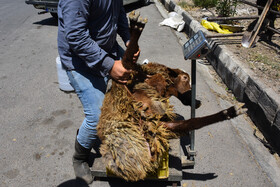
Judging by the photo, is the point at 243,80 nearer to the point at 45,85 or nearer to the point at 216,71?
the point at 216,71

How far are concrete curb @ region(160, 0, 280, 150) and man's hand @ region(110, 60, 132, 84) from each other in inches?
78.7

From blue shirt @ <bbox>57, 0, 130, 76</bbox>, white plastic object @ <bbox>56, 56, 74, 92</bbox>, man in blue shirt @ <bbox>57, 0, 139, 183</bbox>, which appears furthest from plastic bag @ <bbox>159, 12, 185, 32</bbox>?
blue shirt @ <bbox>57, 0, 130, 76</bbox>

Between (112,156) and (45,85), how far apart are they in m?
3.13

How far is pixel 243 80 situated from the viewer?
11.9ft

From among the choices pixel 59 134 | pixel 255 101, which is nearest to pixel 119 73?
pixel 59 134

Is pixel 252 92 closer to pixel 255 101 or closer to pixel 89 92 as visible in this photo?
pixel 255 101

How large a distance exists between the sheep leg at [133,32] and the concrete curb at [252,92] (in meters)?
2.04

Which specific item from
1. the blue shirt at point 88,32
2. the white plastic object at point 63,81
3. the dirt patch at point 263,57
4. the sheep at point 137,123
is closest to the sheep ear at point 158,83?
the sheep at point 137,123

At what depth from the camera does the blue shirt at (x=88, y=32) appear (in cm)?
175

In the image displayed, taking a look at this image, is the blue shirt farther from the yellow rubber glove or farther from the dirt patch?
the yellow rubber glove

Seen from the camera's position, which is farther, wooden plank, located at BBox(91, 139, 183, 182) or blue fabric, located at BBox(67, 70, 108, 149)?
wooden plank, located at BBox(91, 139, 183, 182)

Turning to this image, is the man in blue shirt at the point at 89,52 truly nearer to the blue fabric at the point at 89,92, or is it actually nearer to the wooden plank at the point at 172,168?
the blue fabric at the point at 89,92

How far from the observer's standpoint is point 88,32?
6.06 ft

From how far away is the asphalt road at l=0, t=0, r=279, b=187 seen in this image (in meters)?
2.58
